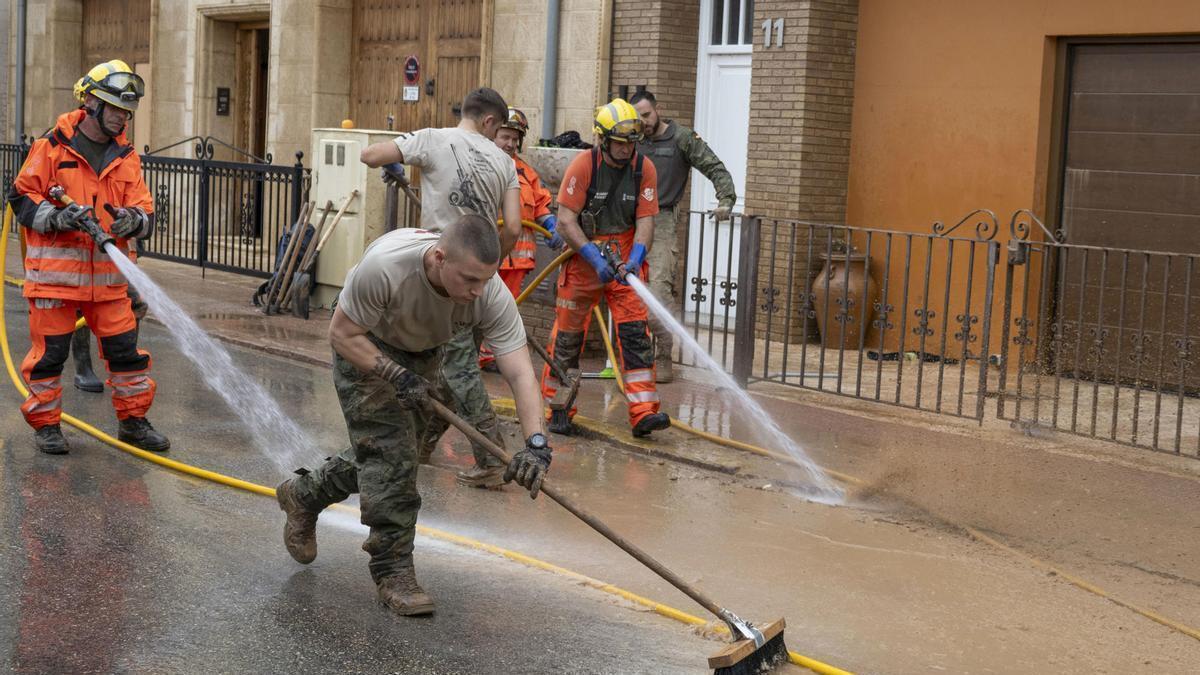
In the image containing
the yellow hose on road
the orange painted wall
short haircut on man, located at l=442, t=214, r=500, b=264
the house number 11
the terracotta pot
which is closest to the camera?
short haircut on man, located at l=442, t=214, r=500, b=264

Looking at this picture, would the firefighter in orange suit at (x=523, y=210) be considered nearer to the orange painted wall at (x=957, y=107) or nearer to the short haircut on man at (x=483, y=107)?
the short haircut on man at (x=483, y=107)

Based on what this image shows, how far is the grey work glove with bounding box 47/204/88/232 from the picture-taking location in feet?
23.1

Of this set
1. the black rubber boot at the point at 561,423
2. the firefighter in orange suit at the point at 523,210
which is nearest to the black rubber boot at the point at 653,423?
the black rubber boot at the point at 561,423

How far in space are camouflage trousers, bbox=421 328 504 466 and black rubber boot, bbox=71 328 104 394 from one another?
2925 millimetres

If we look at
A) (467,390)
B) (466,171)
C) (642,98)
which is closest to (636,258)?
(466,171)

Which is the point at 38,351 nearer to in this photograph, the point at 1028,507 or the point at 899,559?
the point at 899,559

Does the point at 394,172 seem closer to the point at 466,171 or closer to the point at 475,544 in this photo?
the point at 466,171

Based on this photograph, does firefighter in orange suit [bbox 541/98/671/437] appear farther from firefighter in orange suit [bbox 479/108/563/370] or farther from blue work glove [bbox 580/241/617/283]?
firefighter in orange suit [bbox 479/108/563/370]

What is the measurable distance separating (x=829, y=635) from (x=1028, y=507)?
2.30m

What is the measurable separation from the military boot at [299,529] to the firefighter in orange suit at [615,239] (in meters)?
2.76

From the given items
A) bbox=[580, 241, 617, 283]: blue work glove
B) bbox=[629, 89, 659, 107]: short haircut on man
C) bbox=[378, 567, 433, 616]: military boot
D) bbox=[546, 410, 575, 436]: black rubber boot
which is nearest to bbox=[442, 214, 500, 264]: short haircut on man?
bbox=[378, 567, 433, 616]: military boot

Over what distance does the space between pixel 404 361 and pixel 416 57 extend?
11.4 metres

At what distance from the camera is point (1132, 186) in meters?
10.5

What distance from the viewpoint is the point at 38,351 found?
731 cm
